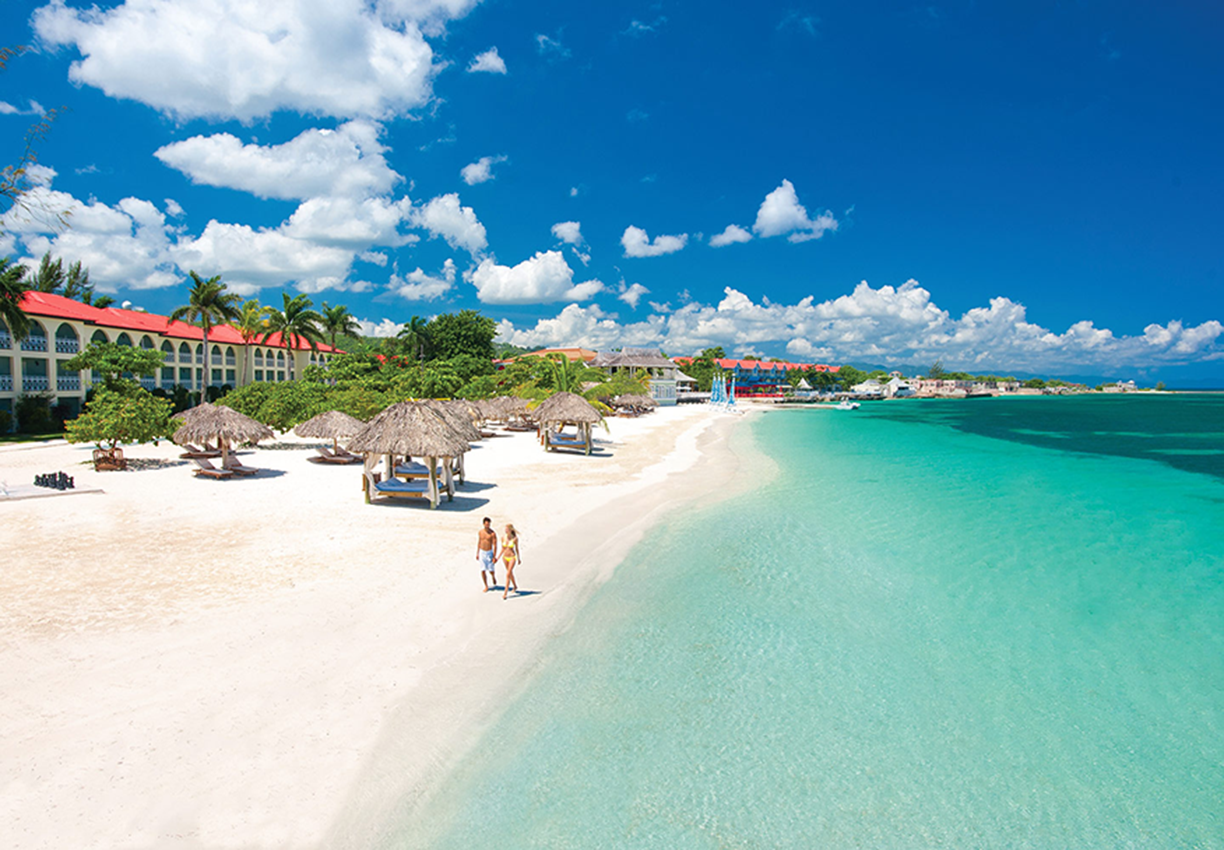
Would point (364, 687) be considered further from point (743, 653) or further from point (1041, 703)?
point (1041, 703)

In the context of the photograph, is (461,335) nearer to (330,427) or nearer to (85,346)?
(85,346)

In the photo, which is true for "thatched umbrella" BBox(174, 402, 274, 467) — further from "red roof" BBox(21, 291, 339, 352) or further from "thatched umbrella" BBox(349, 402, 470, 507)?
"red roof" BBox(21, 291, 339, 352)

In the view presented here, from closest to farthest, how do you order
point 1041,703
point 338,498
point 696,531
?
point 1041,703, point 696,531, point 338,498

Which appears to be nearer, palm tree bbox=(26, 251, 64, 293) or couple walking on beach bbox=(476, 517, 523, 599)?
couple walking on beach bbox=(476, 517, 523, 599)

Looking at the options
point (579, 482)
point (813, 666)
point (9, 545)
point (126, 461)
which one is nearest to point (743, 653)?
point (813, 666)

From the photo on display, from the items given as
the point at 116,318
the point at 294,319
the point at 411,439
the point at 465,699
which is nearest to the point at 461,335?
the point at 294,319

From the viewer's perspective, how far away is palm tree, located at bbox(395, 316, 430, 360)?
70.8m

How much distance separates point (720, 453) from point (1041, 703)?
25.9m

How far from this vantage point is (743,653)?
31.4ft

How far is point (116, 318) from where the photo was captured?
41188mm

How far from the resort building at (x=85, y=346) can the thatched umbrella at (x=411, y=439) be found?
28374 millimetres

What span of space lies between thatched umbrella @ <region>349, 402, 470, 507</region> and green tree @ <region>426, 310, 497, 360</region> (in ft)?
178

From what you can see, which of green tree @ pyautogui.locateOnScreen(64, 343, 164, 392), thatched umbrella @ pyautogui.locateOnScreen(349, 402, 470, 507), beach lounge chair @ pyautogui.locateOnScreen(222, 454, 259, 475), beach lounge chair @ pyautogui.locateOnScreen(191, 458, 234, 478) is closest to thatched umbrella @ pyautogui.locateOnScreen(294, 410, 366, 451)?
beach lounge chair @ pyautogui.locateOnScreen(222, 454, 259, 475)

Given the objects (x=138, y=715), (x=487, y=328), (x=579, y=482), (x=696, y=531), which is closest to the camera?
(x=138, y=715)
